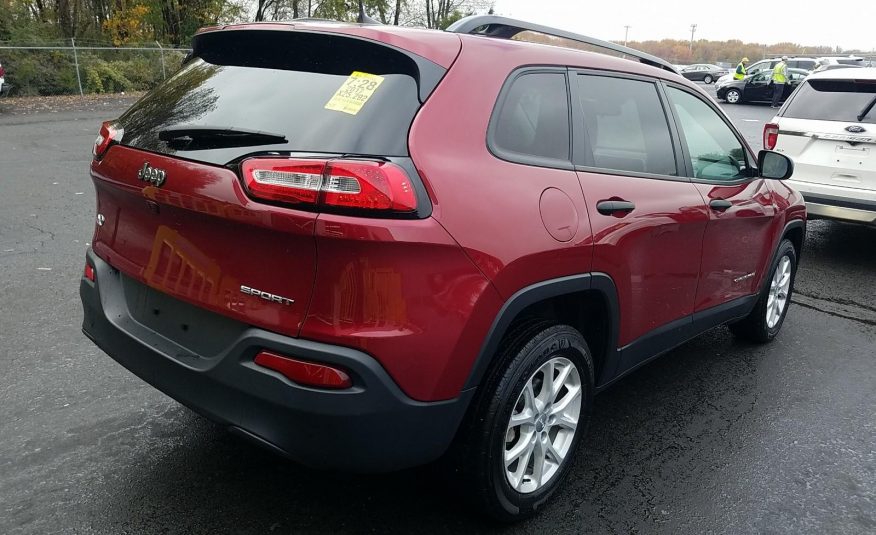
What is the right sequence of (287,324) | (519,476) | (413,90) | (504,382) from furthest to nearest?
(519,476) → (504,382) → (413,90) → (287,324)

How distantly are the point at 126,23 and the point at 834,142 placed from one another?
26702mm

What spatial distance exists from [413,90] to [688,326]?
2.14 metres

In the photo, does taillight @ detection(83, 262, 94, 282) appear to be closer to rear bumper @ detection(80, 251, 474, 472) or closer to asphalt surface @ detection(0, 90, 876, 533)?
rear bumper @ detection(80, 251, 474, 472)

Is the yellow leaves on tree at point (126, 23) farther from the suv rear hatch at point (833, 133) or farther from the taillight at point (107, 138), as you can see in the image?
the taillight at point (107, 138)

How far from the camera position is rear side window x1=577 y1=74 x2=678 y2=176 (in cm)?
297

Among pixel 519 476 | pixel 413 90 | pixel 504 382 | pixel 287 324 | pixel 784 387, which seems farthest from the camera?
pixel 784 387

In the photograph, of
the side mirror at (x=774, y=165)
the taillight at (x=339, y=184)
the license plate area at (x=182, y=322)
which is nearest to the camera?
the taillight at (x=339, y=184)

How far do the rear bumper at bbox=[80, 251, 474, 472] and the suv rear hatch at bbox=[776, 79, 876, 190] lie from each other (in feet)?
18.1

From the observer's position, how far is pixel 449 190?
2.22 m

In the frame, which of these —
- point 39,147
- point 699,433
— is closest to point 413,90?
point 699,433

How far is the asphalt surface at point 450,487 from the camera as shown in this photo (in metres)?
2.70

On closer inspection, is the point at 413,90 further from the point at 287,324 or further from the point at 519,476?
the point at 519,476

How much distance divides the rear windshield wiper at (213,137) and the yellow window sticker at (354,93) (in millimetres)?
206

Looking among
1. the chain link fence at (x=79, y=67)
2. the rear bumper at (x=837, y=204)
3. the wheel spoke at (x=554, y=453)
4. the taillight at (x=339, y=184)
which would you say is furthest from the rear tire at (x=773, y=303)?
the chain link fence at (x=79, y=67)
